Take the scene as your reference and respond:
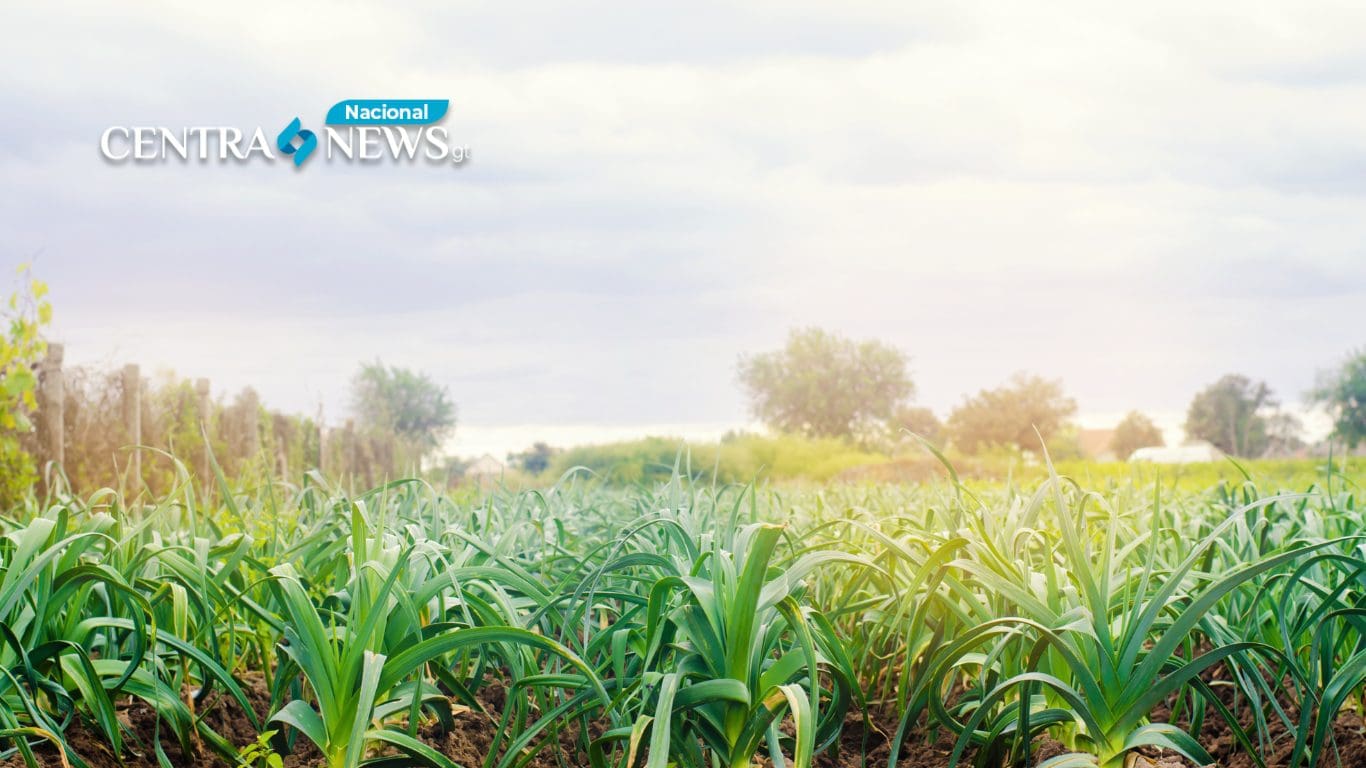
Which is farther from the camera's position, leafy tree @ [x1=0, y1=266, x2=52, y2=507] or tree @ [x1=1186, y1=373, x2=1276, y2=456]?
tree @ [x1=1186, y1=373, x2=1276, y2=456]

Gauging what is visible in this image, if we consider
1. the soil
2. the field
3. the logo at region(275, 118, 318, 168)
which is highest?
the logo at region(275, 118, 318, 168)

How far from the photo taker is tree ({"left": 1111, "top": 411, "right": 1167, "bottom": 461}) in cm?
4328

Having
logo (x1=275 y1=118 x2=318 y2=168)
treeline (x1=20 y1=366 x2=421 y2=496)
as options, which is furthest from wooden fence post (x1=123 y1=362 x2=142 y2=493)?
logo (x1=275 y1=118 x2=318 y2=168)

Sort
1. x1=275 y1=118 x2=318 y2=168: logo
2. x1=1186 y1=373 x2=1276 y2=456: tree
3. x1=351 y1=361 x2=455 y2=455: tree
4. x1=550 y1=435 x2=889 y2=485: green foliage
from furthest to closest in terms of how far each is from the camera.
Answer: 1. x1=1186 y1=373 x2=1276 y2=456: tree
2. x1=351 y1=361 x2=455 y2=455: tree
3. x1=550 y1=435 x2=889 y2=485: green foliage
4. x1=275 y1=118 x2=318 y2=168: logo

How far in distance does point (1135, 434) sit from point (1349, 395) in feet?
31.9

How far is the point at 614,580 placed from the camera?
2.20 meters

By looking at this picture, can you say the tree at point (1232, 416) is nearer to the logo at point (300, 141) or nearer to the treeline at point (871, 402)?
the treeline at point (871, 402)

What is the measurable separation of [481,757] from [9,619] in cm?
93

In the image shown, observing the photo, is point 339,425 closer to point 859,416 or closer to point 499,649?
point 499,649

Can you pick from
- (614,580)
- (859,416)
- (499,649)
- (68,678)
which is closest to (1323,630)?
(614,580)

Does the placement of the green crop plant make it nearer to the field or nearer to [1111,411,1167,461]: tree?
the field

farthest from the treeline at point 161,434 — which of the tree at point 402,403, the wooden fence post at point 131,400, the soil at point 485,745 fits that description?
the tree at point 402,403

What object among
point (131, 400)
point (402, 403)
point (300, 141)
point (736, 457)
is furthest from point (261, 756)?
point (402, 403)

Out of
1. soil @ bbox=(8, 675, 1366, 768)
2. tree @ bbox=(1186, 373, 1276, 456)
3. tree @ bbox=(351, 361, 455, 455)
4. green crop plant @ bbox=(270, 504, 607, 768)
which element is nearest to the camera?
green crop plant @ bbox=(270, 504, 607, 768)
